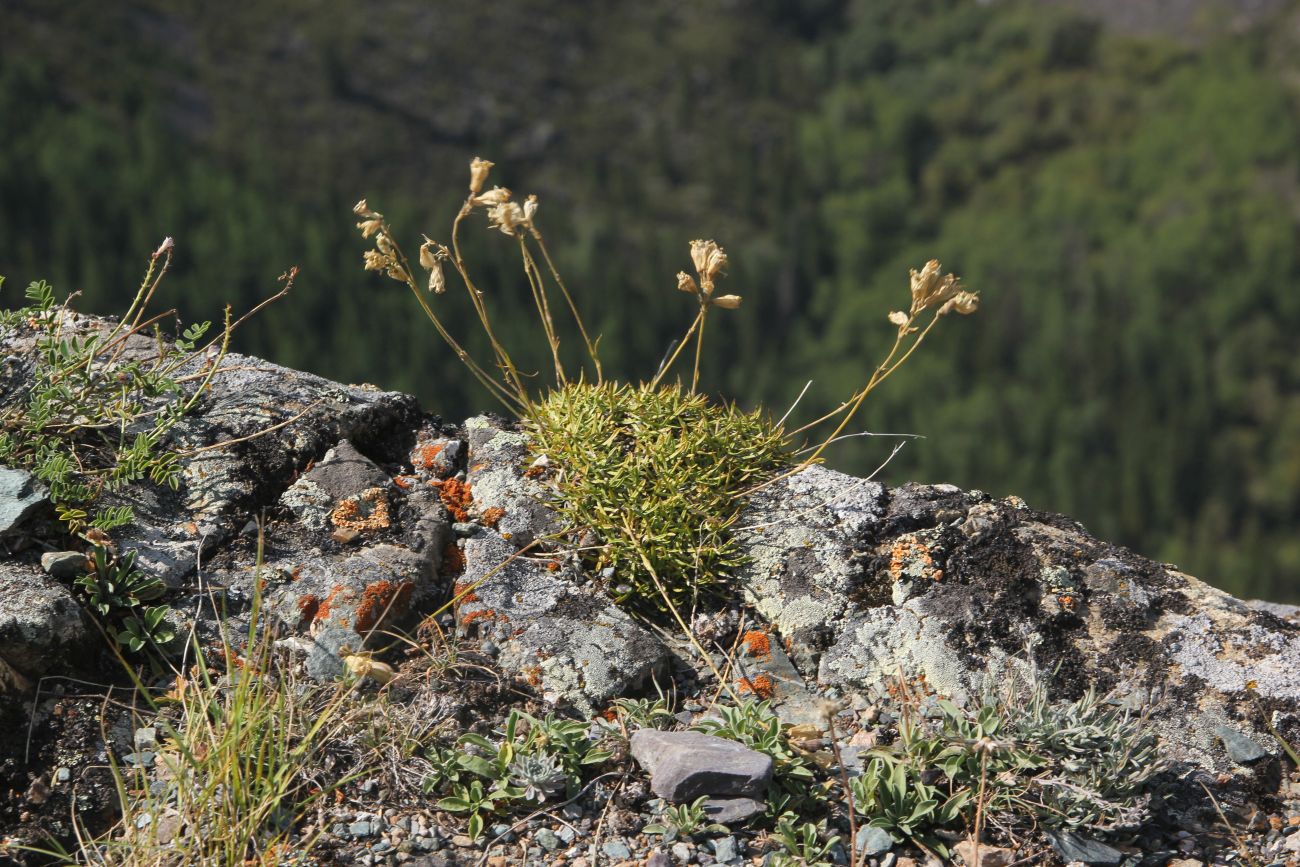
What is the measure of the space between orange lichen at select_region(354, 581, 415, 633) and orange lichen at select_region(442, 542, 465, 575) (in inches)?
9.9

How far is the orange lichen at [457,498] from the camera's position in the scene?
171 inches

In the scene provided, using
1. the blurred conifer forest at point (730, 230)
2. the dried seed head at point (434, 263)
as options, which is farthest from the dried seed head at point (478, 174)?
the blurred conifer forest at point (730, 230)

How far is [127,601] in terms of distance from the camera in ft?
11.7

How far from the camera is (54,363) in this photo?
3986 mm

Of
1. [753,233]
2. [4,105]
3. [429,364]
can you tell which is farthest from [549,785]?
[753,233]

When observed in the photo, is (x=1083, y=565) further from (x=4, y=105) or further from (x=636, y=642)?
(x=4, y=105)

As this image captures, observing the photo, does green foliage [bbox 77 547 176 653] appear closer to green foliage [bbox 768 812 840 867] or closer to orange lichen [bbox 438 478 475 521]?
orange lichen [bbox 438 478 475 521]

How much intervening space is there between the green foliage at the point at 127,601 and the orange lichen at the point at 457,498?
1050mm

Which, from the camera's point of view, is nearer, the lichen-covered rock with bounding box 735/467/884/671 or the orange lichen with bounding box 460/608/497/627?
the orange lichen with bounding box 460/608/497/627

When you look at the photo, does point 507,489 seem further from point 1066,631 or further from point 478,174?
point 1066,631

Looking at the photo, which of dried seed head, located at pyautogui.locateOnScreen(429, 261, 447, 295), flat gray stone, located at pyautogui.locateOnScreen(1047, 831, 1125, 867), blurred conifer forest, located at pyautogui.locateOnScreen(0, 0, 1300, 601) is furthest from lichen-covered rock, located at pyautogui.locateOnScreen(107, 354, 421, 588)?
blurred conifer forest, located at pyautogui.locateOnScreen(0, 0, 1300, 601)

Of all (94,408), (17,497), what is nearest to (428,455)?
(94,408)

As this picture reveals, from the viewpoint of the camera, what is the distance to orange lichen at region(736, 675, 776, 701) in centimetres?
385

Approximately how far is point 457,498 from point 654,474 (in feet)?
2.46
